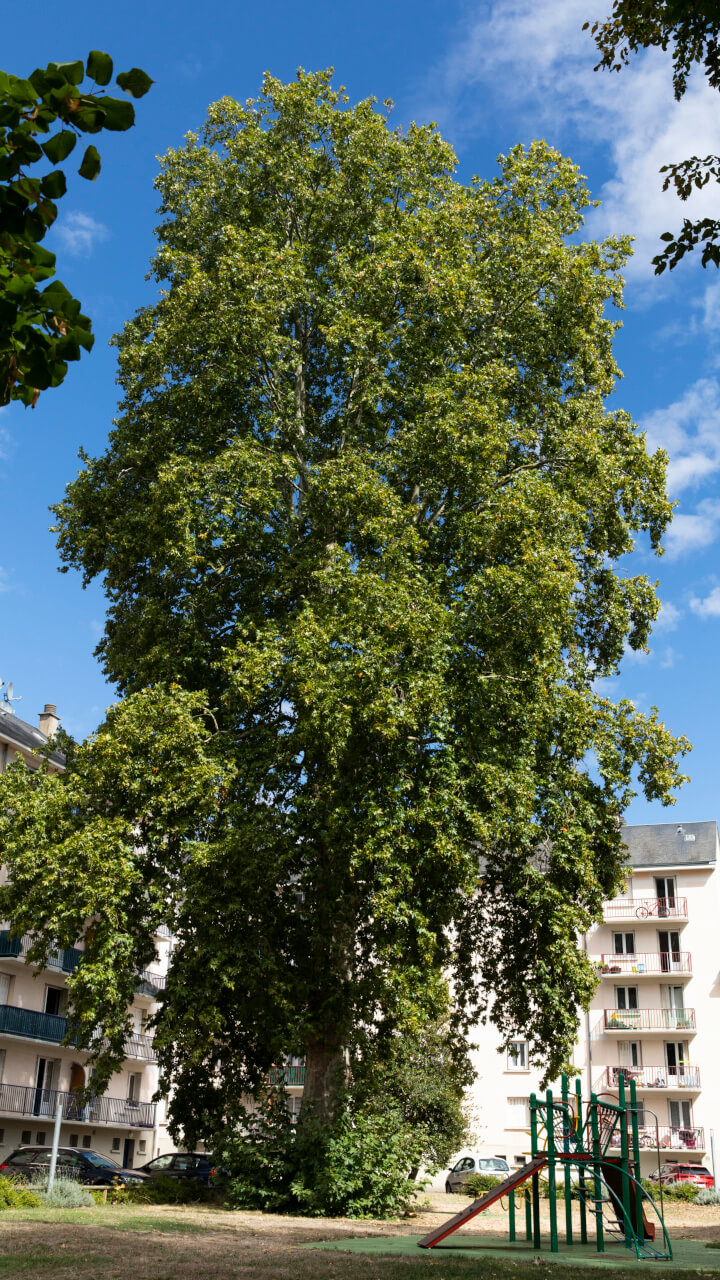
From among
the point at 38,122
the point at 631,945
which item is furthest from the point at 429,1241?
the point at 631,945

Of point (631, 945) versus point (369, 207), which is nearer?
point (369, 207)

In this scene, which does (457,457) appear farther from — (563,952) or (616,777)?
(563,952)

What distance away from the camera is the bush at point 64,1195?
18.1 metres

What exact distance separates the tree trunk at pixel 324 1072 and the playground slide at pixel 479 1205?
5553 millimetres

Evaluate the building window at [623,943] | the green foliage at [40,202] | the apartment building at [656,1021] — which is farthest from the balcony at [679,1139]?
the green foliage at [40,202]

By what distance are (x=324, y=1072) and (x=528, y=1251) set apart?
6.39 m

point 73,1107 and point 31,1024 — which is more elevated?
point 31,1024

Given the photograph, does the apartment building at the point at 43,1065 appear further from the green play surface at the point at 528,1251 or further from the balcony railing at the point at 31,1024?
the green play surface at the point at 528,1251

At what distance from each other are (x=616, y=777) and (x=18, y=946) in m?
21.1

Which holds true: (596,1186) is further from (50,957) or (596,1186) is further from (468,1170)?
(468,1170)

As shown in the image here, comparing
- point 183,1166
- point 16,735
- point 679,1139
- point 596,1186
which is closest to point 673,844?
point 679,1139

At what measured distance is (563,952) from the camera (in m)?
19.2

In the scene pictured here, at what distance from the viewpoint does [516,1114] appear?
49375mm

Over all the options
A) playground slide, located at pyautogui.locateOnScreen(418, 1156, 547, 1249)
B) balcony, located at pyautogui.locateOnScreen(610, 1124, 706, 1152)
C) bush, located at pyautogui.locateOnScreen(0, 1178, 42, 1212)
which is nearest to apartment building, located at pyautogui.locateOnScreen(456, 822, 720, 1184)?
balcony, located at pyautogui.locateOnScreen(610, 1124, 706, 1152)
